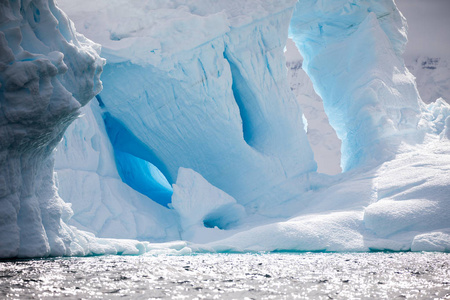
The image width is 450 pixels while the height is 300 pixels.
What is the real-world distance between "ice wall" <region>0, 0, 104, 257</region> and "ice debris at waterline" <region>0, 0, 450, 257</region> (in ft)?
0.07

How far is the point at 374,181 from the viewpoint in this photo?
1055cm

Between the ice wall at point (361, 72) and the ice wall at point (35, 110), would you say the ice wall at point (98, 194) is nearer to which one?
the ice wall at point (35, 110)

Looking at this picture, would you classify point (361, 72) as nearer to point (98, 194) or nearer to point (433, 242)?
point (433, 242)

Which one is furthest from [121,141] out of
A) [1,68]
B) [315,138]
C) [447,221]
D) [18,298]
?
[315,138]

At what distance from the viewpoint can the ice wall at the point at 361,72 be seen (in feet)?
41.5

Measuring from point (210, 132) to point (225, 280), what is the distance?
7070 mm

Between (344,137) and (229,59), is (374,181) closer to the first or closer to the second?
(344,137)

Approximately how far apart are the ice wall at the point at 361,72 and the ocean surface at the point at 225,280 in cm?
658

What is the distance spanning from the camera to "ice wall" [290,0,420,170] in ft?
41.5

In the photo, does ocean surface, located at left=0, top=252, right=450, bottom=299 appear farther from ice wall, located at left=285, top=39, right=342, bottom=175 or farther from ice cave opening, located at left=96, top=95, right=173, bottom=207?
ice wall, located at left=285, top=39, right=342, bottom=175

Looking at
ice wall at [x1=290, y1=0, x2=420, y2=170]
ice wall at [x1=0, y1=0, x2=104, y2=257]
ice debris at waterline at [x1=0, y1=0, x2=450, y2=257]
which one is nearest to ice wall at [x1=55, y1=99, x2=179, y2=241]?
ice debris at waterline at [x1=0, y1=0, x2=450, y2=257]

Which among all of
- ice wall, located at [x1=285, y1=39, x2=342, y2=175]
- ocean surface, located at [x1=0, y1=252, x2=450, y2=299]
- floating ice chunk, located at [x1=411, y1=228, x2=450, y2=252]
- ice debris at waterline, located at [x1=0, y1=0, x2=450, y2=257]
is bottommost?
ocean surface, located at [x1=0, y1=252, x2=450, y2=299]

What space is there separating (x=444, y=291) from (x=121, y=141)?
1026 cm

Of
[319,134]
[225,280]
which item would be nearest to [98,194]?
[225,280]
